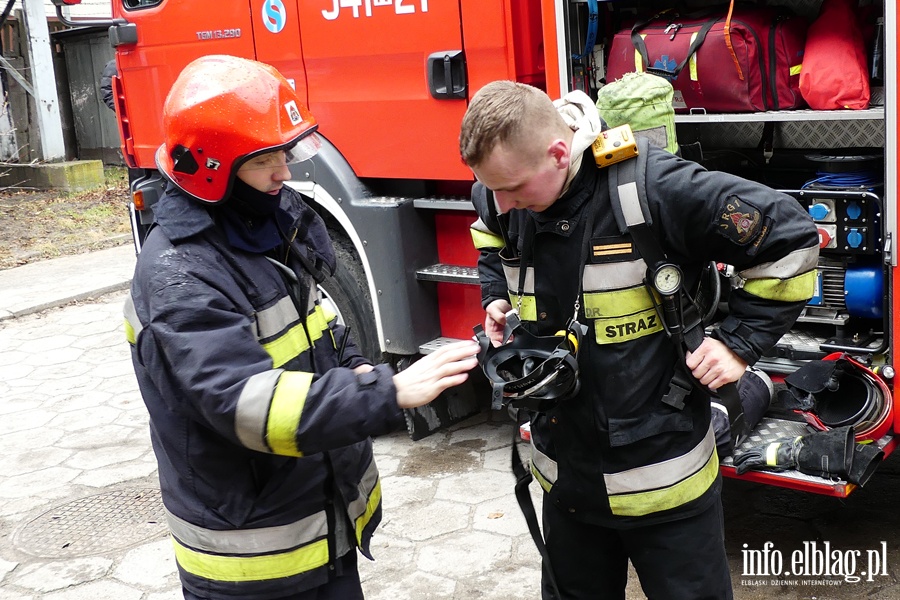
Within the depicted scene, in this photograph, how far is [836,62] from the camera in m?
3.51

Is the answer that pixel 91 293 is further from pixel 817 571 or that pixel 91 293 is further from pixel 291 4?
pixel 817 571

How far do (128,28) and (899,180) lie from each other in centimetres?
400

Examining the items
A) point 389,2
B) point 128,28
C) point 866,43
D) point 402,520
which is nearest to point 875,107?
point 866,43

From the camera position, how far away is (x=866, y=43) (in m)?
3.63

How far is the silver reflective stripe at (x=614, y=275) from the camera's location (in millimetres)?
2238

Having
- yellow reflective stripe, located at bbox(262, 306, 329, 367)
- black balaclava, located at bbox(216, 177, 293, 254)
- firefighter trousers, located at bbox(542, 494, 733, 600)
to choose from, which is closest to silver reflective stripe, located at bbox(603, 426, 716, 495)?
firefighter trousers, located at bbox(542, 494, 733, 600)

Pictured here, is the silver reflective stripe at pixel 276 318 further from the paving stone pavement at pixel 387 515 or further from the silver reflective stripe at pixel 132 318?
the paving stone pavement at pixel 387 515

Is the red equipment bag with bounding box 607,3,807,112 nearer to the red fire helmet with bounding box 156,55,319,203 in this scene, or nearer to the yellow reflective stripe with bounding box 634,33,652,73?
the yellow reflective stripe with bounding box 634,33,652,73

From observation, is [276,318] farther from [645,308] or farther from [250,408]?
[645,308]

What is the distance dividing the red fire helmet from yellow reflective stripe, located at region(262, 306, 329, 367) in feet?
1.12

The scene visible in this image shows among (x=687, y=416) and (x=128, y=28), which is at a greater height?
(x=128, y=28)

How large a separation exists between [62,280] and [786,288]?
8137 mm

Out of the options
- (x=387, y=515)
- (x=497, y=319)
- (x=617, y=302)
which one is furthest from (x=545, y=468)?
(x=387, y=515)

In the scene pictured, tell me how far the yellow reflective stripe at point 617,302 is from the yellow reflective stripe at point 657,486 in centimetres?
38
